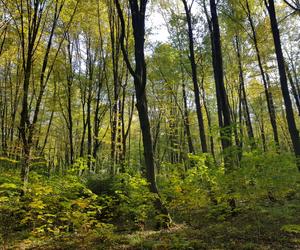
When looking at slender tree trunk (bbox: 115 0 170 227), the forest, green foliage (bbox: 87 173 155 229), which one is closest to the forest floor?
the forest

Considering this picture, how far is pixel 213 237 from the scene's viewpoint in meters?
6.18

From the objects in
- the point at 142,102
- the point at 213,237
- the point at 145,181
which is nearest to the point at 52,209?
the point at 145,181

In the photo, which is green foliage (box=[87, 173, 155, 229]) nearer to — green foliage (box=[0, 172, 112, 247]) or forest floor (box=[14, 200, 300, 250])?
forest floor (box=[14, 200, 300, 250])

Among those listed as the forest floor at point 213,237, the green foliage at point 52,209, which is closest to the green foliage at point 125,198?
the forest floor at point 213,237

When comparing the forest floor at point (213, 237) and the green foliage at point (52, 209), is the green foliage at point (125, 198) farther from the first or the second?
the green foliage at point (52, 209)

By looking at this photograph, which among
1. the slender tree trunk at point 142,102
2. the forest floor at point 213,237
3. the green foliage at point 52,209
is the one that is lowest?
the forest floor at point 213,237

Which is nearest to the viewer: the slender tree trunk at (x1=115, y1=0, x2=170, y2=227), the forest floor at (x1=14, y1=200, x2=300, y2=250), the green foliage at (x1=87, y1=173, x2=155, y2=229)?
the forest floor at (x1=14, y1=200, x2=300, y2=250)

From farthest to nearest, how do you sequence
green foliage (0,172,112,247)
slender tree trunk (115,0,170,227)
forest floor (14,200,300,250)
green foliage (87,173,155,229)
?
slender tree trunk (115,0,170,227) → green foliage (87,173,155,229) → forest floor (14,200,300,250) → green foliage (0,172,112,247)

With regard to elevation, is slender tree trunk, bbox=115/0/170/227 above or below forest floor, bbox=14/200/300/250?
above

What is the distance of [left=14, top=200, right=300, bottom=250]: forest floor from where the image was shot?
17.9 feet

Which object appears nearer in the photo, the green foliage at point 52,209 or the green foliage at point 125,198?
the green foliage at point 52,209

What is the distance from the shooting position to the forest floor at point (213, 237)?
546 cm

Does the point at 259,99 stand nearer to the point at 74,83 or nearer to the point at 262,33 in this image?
the point at 262,33

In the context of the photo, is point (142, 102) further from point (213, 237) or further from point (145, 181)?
point (213, 237)
